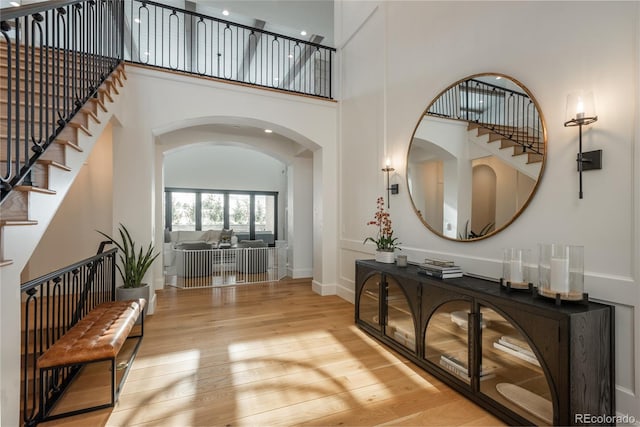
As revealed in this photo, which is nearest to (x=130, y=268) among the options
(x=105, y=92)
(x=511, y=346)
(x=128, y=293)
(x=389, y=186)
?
(x=128, y=293)

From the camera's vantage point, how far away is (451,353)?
2.33 m

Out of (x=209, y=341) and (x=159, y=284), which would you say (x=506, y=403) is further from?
(x=159, y=284)

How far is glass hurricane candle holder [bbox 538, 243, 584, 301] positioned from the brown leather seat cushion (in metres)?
2.67

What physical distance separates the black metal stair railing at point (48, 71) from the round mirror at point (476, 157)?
3.01m

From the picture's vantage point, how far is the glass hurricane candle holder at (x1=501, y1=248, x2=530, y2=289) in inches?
80.0

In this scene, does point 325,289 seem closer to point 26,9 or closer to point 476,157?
point 476,157

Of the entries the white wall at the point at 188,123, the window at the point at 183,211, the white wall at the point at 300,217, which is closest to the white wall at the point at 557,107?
the white wall at the point at 188,123

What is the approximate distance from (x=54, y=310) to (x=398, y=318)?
9.01ft

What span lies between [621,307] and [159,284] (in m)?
5.73

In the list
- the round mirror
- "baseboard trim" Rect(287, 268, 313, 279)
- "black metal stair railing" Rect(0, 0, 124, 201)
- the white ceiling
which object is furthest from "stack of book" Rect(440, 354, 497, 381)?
the white ceiling

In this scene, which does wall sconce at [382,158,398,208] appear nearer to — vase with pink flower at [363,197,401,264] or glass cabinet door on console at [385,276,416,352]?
vase with pink flower at [363,197,401,264]

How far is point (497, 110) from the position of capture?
2.45 m

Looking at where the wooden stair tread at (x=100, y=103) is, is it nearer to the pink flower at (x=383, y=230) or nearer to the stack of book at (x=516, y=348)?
the pink flower at (x=383, y=230)

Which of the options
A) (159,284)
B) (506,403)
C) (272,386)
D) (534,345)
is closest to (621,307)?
(534,345)
